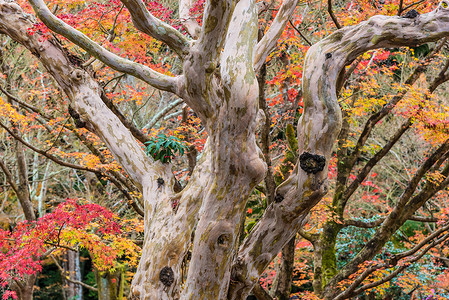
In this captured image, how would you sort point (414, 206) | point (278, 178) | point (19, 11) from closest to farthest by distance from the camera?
point (19, 11) < point (414, 206) < point (278, 178)

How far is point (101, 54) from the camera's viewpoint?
332 centimetres

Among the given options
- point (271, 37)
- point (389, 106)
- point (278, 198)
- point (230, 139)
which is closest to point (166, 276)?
point (278, 198)

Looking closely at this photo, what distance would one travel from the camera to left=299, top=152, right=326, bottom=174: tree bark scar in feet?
9.46

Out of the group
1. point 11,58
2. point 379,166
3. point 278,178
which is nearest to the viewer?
point 278,178

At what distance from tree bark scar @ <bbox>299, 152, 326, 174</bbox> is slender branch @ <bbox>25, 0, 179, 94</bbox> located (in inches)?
51.0

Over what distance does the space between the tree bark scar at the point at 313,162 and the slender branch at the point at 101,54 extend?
4.25 ft

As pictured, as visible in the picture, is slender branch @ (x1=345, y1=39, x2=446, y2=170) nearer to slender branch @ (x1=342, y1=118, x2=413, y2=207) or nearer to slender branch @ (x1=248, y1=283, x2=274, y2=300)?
slender branch @ (x1=342, y1=118, x2=413, y2=207)

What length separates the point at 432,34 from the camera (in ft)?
9.53

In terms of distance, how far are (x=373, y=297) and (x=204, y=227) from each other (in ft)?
32.6

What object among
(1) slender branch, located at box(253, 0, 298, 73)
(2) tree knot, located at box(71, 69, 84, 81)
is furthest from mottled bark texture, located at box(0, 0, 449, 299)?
(1) slender branch, located at box(253, 0, 298, 73)

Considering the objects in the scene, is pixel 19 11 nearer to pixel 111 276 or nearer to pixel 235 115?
pixel 235 115

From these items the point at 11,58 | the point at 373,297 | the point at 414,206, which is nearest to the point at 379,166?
the point at 373,297

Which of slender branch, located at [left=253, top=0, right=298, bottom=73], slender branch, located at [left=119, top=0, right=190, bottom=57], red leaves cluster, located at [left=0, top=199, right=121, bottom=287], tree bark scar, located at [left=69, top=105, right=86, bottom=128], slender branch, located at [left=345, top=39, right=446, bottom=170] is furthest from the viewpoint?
slender branch, located at [left=345, top=39, right=446, bottom=170]

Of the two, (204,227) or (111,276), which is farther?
(111,276)
